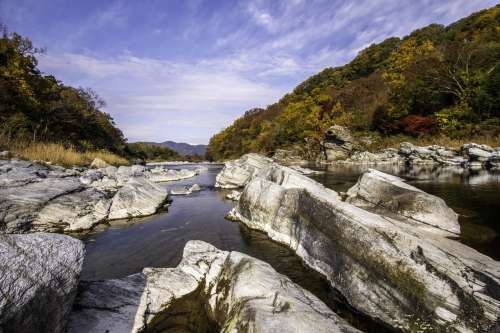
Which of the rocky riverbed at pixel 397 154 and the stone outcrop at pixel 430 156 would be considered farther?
the rocky riverbed at pixel 397 154

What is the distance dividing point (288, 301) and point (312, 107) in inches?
2226

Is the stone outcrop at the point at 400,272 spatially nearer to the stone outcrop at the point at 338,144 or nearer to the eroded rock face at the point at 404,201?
the eroded rock face at the point at 404,201

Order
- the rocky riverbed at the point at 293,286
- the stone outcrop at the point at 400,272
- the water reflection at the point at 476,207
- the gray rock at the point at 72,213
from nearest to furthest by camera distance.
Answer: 1. the rocky riverbed at the point at 293,286
2. the stone outcrop at the point at 400,272
3. the water reflection at the point at 476,207
4. the gray rock at the point at 72,213

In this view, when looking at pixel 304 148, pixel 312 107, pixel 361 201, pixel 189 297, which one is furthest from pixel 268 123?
pixel 189 297

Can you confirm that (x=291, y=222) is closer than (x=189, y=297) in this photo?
No

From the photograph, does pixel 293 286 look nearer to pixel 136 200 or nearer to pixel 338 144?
pixel 136 200

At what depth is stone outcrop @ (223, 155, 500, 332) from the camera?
351 cm

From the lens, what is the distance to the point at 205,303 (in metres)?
4.41

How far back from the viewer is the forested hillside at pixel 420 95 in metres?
29.5

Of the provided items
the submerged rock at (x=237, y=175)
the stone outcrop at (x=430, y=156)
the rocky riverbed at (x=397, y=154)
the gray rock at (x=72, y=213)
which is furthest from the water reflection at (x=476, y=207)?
the gray rock at (x=72, y=213)

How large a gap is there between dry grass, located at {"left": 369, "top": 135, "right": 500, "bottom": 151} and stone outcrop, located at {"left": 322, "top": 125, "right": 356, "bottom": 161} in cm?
329

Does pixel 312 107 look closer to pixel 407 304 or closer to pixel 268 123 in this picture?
pixel 268 123

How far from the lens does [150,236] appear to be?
27.8 feet

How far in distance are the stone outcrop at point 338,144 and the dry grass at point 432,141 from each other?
3287mm
